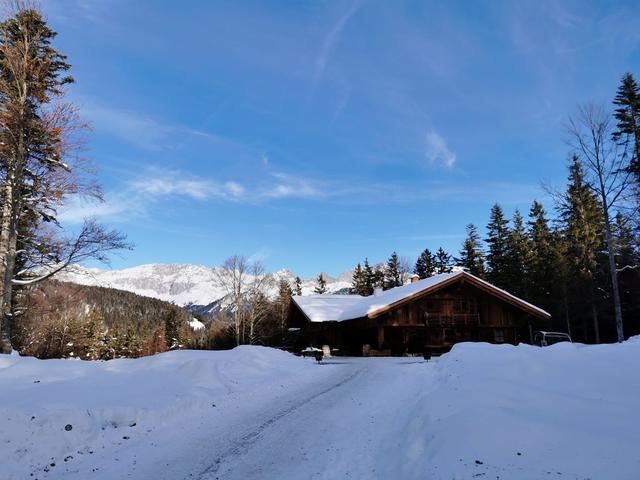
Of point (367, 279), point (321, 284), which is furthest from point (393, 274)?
point (321, 284)

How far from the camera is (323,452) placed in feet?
22.7

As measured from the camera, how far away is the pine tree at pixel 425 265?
6669 cm

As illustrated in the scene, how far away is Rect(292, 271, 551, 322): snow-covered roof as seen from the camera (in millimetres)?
30188

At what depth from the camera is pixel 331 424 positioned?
876cm

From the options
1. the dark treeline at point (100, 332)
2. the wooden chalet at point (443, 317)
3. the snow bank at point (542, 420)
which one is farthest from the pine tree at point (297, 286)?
the snow bank at point (542, 420)

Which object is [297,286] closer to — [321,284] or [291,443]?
[321,284]

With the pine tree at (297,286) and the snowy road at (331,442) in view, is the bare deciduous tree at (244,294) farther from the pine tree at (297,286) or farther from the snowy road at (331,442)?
the snowy road at (331,442)

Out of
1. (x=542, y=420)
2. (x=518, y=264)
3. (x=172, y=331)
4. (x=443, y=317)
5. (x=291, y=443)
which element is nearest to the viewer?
(x=542, y=420)

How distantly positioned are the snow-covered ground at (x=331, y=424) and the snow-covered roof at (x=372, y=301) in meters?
18.2

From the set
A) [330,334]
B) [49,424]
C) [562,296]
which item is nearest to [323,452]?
[49,424]

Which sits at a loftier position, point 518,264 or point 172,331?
point 518,264

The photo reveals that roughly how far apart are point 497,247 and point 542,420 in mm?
52865

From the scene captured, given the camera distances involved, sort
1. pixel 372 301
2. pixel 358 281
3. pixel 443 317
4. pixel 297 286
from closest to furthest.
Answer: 1. pixel 443 317
2. pixel 372 301
3. pixel 358 281
4. pixel 297 286

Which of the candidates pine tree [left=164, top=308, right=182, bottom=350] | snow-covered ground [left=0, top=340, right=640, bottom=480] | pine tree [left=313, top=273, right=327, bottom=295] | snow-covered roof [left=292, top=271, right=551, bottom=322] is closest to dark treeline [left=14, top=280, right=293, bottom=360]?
pine tree [left=164, top=308, right=182, bottom=350]
